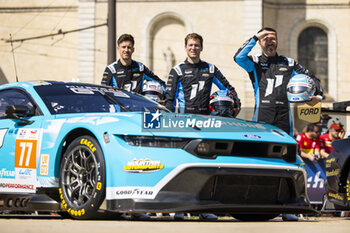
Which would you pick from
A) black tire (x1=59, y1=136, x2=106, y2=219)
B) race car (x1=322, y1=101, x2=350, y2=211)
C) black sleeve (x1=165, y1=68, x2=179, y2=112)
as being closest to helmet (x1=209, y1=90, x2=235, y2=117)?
black sleeve (x1=165, y1=68, x2=179, y2=112)

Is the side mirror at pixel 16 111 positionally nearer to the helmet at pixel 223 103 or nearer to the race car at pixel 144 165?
the race car at pixel 144 165

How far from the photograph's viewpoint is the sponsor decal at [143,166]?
6.00 m

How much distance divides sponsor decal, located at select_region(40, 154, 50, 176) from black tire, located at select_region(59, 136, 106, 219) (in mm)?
216

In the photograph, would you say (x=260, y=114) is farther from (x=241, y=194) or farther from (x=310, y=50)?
(x=310, y=50)

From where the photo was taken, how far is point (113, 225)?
18.3ft

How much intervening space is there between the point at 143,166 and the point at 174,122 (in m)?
0.53

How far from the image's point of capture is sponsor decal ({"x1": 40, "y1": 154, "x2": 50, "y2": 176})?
6773 millimetres

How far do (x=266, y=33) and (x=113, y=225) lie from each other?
3760 millimetres

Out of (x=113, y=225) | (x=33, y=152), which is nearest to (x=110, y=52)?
(x=33, y=152)

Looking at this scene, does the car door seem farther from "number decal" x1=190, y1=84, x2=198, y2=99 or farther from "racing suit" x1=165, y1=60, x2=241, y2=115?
"number decal" x1=190, y1=84, x2=198, y2=99

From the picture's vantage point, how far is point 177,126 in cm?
627

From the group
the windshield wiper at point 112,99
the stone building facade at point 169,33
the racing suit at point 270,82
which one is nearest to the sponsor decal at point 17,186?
the windshield wiper at point 112,99

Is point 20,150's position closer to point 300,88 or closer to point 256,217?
point 256,217

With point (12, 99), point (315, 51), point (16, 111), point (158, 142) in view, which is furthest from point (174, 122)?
point (315, 51)
